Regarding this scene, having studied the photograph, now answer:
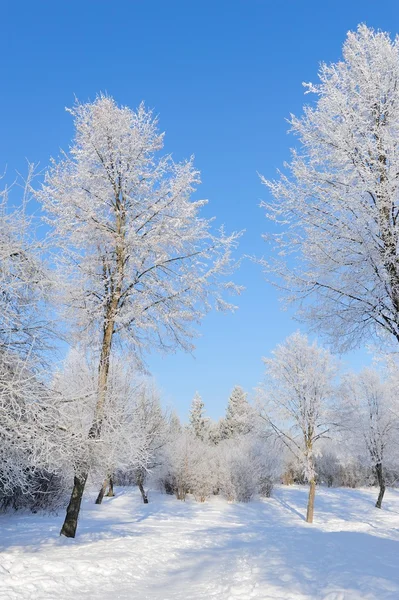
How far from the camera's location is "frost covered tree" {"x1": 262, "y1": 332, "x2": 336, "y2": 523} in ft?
73.3

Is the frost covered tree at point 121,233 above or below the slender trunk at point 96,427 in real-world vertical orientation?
above

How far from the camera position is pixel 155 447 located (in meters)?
28.2

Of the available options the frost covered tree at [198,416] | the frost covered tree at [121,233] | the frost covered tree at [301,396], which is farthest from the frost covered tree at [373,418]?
the frost covered tree at [198,416]

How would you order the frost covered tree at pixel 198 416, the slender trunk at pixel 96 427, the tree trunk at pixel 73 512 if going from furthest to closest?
the frost covered tree at pixel 198 416, the tree trunk at pixel 73 512, the slender trunk at pixel 96 427

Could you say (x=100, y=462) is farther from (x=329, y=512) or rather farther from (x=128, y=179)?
(x=329, y=512)

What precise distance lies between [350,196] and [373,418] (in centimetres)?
2740

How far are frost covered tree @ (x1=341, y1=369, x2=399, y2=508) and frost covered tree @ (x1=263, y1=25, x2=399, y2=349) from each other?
77.2 ft

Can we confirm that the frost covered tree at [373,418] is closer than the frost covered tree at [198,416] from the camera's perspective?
Yes

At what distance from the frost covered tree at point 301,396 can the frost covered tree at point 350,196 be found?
604 inches

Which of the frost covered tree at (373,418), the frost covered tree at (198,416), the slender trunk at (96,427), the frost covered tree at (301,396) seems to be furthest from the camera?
the frost covered tree at (198,416)

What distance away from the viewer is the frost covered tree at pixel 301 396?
22.3m

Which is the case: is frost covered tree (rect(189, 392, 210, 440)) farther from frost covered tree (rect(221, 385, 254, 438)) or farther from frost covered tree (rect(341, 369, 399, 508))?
frost covered tree (rect(341, 369, 399, 508))

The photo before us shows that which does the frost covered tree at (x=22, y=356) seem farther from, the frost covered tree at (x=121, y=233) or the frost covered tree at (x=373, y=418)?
the frost covered tree at (x=373, y=418)

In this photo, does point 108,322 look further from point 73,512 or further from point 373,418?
point 373,418
